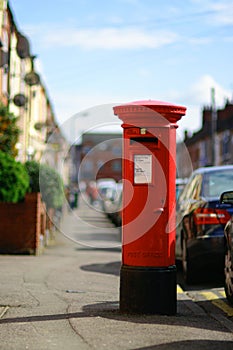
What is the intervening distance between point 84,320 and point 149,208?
1.33 m

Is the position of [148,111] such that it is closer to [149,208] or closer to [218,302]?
[149,208]

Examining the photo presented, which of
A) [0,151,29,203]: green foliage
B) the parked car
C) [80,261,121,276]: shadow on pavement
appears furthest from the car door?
[0,151,29,203]: green foliage

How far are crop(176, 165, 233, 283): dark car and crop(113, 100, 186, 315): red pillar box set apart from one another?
279 cm

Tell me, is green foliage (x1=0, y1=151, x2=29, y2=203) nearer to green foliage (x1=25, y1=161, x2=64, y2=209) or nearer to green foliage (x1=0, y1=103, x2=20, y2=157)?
green foliage (x1=25, y1=161, x2=64, y2=209)

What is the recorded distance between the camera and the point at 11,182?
48.0ft

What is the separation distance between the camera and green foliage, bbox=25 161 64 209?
18.8 metres

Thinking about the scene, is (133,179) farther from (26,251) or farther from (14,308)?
(26,251)

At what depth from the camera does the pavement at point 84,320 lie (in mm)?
6027

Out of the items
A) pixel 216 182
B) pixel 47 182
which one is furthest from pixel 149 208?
pixel 47 182

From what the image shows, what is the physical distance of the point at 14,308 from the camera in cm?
780

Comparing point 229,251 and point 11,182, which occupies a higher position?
point 11,182

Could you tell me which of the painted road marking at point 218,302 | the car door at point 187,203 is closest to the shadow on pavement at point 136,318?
the painted road marking at point 218,302

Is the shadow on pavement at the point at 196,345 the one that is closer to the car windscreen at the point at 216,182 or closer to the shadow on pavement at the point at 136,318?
the shadow on pavement at the point at 136,318

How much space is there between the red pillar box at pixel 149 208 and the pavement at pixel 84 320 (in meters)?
0.25
